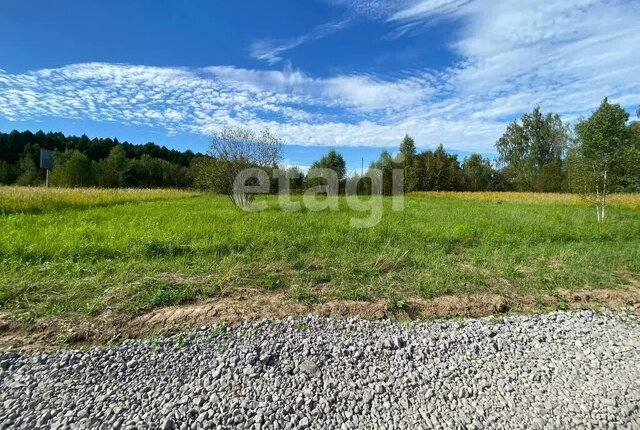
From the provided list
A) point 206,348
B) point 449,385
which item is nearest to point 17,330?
point 206,348

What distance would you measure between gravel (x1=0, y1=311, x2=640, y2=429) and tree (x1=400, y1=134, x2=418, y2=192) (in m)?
39.2

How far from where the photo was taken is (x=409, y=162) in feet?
142

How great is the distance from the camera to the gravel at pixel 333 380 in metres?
2.29

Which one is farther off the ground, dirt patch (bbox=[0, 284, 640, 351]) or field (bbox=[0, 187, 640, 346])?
field (bbox=[0, 187, 640, 346])

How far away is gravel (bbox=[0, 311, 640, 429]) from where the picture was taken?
229 cm

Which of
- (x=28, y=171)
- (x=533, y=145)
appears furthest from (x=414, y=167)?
(x=28, y=171)

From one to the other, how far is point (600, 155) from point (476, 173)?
34762 millimetres

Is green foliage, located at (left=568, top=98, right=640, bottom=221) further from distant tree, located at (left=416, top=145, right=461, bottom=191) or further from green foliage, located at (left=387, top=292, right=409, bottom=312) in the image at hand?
distant tree, located at (left=416, top=145, right=461, bottom=191)

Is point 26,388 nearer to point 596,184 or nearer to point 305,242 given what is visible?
point 305,242

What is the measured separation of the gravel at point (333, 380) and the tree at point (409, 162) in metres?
39.2

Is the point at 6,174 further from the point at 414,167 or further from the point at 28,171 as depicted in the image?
the point at 414,167

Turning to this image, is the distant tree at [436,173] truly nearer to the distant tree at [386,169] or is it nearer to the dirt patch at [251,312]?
the distant tree at [386,169]

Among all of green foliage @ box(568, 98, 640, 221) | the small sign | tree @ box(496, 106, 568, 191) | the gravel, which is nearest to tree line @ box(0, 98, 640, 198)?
tree @ box(496, 106, 568, 191)

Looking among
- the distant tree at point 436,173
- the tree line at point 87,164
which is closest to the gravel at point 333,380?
Result: the distant tree at point 436,173
